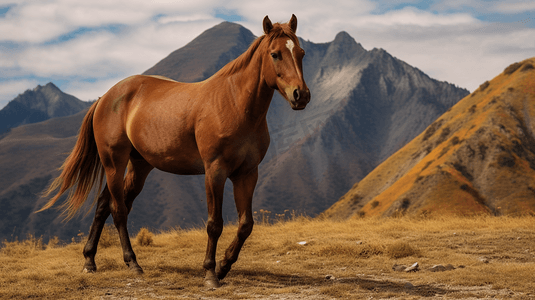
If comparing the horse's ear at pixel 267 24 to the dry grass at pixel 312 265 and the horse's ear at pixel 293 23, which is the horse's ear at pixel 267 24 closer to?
the horse's ear at pixel 293 23

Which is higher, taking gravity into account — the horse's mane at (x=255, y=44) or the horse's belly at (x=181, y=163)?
the horse's mane at (x=255, y=44)

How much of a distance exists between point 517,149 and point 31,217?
12172cm

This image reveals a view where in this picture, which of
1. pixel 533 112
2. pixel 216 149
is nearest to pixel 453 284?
pixel 216 149

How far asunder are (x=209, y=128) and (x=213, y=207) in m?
0.97

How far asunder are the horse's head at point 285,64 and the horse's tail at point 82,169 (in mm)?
3490

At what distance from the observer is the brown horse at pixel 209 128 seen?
18.5 feet

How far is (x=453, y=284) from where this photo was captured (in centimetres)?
563

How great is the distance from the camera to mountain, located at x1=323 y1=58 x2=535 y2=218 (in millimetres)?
53156

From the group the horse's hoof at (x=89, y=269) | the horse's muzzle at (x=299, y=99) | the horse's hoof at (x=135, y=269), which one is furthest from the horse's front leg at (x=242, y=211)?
the horse's hoof at (x=89, y=269)

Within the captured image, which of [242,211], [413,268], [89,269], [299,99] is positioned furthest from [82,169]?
[413,268]

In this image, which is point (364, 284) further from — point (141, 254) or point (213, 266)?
point (141, 254)

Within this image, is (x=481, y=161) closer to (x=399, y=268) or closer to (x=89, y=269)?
(x=399, y=268)

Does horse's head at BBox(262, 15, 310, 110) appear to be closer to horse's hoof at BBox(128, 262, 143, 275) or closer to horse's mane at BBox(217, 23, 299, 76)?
horse's mane at BBox(217, 23, 299, 76)

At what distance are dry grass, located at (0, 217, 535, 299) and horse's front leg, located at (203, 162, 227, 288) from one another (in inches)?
8.2
